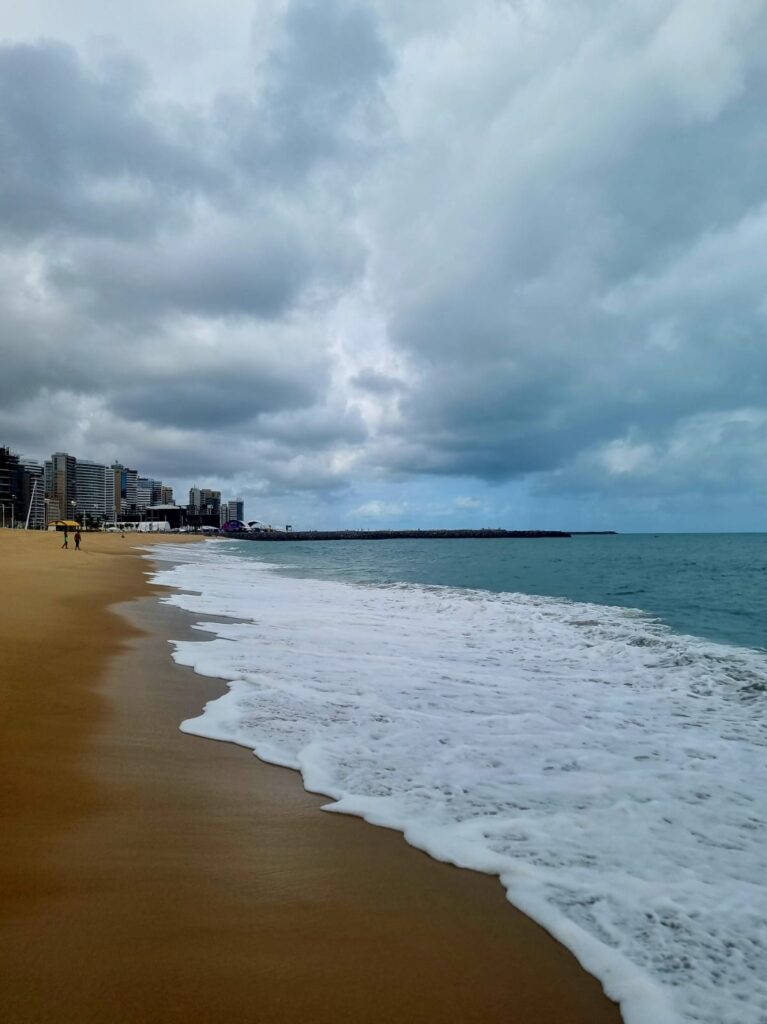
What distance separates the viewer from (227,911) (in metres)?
2.68

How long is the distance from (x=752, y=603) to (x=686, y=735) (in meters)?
16.1

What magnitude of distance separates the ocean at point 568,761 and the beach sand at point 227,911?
27 centimetres

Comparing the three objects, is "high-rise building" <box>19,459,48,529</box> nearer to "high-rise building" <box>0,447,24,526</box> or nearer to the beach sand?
"high-rise building" <box>0,447,24,526</box>

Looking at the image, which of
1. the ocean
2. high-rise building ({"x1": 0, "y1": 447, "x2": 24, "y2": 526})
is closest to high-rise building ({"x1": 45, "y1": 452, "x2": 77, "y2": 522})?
high-rise building ({"x1": 0, "y1": 447, "x2": 24, "y2": 526})

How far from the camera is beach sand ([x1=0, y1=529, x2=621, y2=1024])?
2.18 metres

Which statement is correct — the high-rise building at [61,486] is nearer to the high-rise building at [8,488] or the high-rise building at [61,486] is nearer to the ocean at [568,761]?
the high-rise building at [8,488]

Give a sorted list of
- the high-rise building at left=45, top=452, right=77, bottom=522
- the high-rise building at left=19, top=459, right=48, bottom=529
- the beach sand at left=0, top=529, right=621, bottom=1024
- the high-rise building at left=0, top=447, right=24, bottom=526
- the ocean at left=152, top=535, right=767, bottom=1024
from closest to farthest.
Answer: the beach sand at left=0, top=529, right=621, bottom=1024 < the ocean at left=152, top=535, right=767, bottom=1024 < the high-rise building at left=0, top=447, right=24, bottom=526 < the high-rise building at left=19, top=459, right=48, bottom=529 < the high-rise building at left=45, top=452, right=77, bottom=522

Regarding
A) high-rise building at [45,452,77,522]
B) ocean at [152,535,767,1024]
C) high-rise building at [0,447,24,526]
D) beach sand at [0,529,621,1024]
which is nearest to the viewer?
beach sand at [0,529,621,1024]

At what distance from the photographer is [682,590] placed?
23.3 meters

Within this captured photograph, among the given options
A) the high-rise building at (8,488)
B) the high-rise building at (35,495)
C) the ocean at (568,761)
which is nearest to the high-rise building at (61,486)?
the high-rise building at (35,495)

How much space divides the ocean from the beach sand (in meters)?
0.27

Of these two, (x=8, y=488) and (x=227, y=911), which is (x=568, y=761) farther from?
(x=8, y=488)

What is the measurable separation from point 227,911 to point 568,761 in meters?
3.25

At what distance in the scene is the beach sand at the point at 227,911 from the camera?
7.14ft
